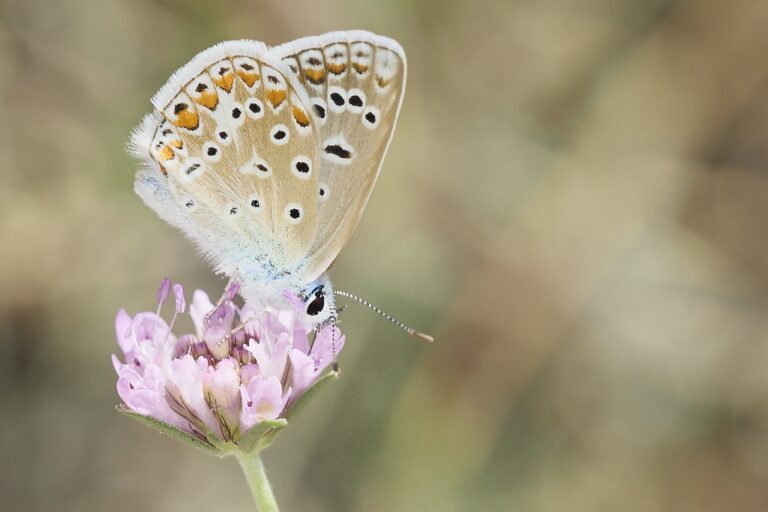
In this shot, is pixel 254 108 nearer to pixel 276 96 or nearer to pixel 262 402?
pixel 276 96

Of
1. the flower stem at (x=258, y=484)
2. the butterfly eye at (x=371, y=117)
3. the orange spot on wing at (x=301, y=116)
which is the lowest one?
the flower stem at (x=258, y=484)

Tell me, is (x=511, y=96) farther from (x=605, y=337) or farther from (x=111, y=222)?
(x=111, y=222)

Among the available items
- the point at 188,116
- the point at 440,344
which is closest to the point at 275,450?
the point at 440,344

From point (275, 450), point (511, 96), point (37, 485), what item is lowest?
point (37, 485)

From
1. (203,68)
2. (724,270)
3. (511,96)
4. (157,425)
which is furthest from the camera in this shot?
(511,96)

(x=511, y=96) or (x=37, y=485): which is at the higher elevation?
(x=511, y=96)

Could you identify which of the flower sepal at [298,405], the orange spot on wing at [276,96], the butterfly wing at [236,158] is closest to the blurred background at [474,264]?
the butterfly wing at [236,158]

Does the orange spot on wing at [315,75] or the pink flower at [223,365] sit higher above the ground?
the orange spot on wing at [315,75]

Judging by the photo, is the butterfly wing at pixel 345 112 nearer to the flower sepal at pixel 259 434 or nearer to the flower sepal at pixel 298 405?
the flower sepal at pixel 298 405
